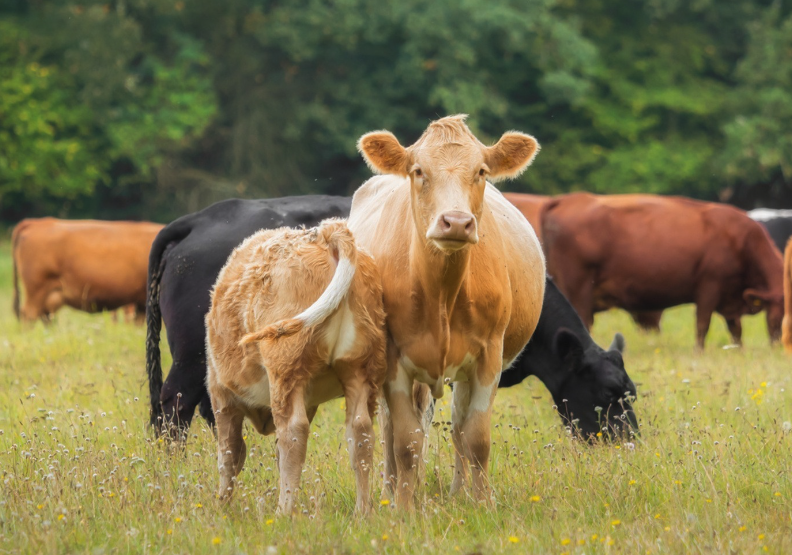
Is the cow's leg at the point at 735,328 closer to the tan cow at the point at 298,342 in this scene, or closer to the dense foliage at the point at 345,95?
the tan cow at the point at 298,342

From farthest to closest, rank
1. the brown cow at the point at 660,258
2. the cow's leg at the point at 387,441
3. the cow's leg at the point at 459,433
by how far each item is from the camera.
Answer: the brown cow at the point at 660,258, the cow's leg at the point at 387,441, the cow's leg at the point at 459,433

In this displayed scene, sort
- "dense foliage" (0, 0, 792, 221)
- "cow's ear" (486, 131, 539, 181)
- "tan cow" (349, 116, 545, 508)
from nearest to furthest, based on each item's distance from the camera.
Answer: "tan cow" (349, 116, 545, 508) < "cow's ear" (486, 131, 539, 181) < "dense foliage" (0, 0, 792, 221)

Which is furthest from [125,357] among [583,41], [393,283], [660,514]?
[583,41]

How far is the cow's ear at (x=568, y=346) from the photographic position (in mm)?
6719

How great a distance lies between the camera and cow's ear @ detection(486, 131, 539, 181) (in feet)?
15.6

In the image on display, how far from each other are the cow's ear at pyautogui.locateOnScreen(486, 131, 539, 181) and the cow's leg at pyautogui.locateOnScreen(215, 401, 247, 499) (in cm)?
167

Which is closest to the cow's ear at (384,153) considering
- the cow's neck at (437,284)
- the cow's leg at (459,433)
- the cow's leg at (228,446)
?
the cow's neck at (437,284)

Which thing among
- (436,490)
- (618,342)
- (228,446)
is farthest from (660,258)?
(228,446)

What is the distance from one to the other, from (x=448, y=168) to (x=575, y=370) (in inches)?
109

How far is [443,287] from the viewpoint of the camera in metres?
4.55

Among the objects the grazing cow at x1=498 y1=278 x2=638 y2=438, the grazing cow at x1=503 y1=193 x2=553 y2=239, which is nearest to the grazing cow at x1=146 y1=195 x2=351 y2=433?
the grazing cow at x1=498 y1=278 x2=638 y2=438

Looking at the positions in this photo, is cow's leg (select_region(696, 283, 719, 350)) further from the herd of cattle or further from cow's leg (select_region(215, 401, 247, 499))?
cow's leg (select_region(215, 401, 247, 499))

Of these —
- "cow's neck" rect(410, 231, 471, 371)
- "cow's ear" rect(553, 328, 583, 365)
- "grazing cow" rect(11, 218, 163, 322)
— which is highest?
"cow's neck" rect(410, 231, 471, 371)

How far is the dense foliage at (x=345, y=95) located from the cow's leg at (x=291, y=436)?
24.3 metres
